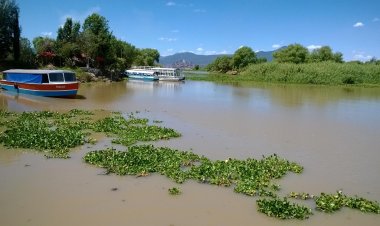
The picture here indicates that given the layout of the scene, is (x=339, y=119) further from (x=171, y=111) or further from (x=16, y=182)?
(x=16, y=182)

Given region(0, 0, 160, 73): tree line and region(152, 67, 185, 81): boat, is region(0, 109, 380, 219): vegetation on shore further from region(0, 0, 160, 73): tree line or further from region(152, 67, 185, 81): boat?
region(152, 67, 185, 81): boat

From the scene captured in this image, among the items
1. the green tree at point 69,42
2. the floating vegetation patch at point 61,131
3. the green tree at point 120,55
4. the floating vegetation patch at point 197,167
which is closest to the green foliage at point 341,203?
the floating vegetation patch at point 197,167

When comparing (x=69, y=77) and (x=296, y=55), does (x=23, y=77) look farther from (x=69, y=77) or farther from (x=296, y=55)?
(x=296, y=55)

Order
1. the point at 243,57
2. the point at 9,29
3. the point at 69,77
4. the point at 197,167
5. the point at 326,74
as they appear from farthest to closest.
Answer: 1. the point at 243,57
2. the point at 326,74
3. the point at 9,29
4. the point at 69,77
5. the point at 197,167

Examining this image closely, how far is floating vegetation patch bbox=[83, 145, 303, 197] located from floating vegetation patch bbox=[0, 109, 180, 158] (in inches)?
73.3

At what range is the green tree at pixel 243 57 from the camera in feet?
391

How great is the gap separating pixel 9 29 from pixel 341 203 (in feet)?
174

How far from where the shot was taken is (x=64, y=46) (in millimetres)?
58312

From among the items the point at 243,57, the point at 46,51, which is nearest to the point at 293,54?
the point at 243,57

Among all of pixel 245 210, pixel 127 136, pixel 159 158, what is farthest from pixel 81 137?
pixel 245 210

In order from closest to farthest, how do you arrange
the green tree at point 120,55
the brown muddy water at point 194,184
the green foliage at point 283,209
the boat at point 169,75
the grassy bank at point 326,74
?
the brown muddy water at point 194,184
the green foliage at point 283,209
the green tree at point 120,55
the boat at point 169,75
the grassy bank at point 326,74

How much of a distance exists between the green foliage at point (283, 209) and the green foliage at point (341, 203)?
0.60 m

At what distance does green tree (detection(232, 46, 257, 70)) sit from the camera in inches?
4688

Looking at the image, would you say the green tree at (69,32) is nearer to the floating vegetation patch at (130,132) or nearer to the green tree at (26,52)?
the green tree at (26,52)
